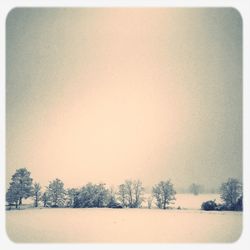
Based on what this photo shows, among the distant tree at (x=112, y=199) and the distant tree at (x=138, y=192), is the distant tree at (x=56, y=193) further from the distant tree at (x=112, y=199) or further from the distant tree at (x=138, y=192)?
the distant tree at (x=138, y=192)

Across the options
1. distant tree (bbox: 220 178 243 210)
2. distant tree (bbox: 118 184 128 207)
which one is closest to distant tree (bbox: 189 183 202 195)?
distant tree (bbox: 220 178 243 210)

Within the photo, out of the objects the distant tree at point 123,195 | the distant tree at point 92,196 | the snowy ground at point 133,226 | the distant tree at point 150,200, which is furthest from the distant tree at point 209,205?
the distant tree at point 92,196

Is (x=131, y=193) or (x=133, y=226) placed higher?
(x=131, y=193)

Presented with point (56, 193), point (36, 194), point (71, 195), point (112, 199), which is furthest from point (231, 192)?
point (36, 194)

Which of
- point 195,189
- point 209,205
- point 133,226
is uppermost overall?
→ point 195,189

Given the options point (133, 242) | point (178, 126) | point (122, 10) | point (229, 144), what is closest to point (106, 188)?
point (133, 242)

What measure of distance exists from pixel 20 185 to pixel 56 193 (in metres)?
0.27

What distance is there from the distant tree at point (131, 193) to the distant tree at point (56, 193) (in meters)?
0.43

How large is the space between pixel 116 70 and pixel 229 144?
98 cm

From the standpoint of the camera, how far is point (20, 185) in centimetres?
339

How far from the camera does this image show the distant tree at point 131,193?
3352mm

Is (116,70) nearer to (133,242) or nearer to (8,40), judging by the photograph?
(8,40)

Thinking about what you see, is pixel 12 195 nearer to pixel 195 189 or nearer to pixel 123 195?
pixel 123 195
